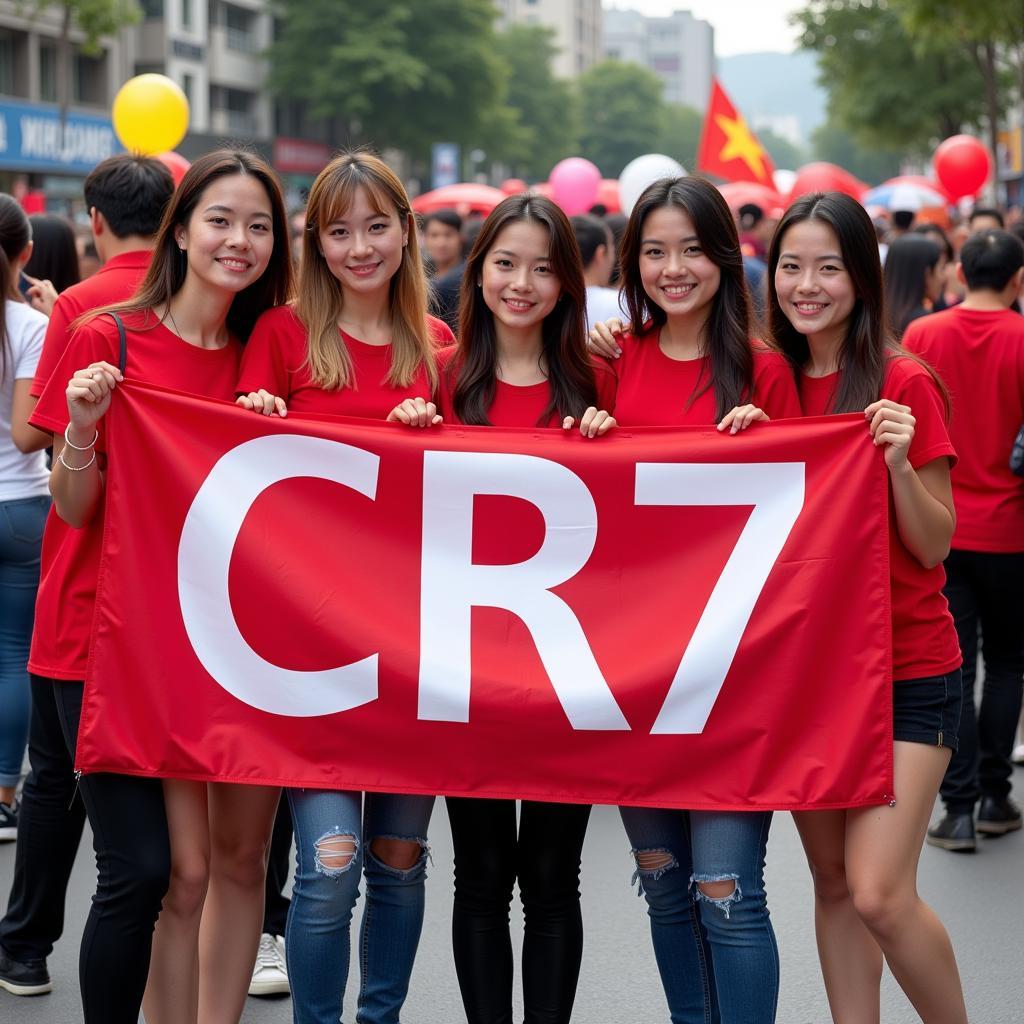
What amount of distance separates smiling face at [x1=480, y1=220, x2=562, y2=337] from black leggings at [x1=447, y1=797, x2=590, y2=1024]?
117 cm

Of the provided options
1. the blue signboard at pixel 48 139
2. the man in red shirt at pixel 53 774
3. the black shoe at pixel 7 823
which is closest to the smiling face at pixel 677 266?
the man in red shirt at pixel 53 774

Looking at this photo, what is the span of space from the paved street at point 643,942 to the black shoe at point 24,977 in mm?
31

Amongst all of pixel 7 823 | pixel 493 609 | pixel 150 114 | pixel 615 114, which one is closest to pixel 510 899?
pixel 493 609

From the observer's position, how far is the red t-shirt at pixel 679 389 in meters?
3.72

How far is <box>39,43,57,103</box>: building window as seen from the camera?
40719mm

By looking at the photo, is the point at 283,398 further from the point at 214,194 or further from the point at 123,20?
the point at 123,20

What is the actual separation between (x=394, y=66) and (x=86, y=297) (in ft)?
169

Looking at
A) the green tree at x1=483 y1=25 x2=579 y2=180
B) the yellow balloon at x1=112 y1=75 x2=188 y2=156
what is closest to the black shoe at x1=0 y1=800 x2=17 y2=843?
the yellow balloon at x1=112 y1=75 x2=188 y2=156

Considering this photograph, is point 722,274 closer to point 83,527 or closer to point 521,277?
point 521,277

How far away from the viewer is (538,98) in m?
83.6

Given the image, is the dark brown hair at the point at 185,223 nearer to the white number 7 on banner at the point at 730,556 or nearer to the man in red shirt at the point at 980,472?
the white number 7 on banner at the point at 730,556

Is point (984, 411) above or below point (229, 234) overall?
below

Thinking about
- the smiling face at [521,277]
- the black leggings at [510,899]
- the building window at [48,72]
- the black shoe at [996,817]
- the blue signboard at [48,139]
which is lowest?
the black shoe at [996,817]

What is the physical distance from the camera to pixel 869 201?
25031mm
